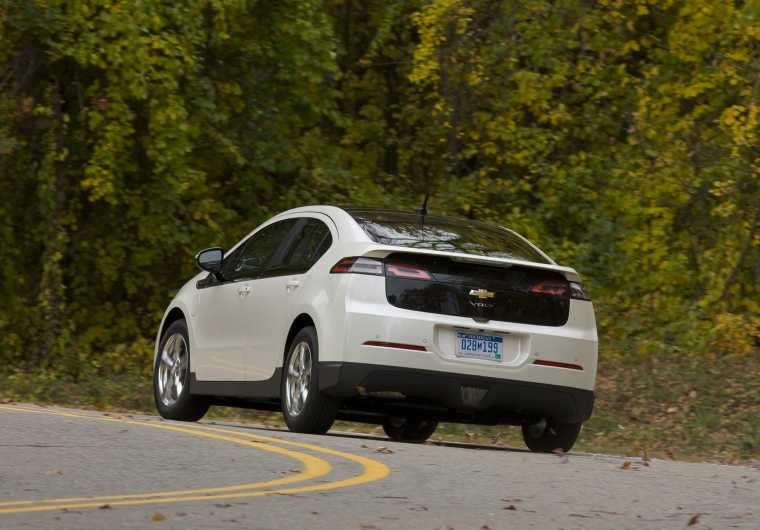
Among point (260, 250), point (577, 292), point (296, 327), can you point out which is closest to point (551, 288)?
point (577, 292)

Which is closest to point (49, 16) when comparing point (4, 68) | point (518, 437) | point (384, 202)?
point (4, 68)

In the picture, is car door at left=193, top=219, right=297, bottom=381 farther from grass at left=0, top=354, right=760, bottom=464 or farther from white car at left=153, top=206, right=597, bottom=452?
grass at left=0, top=354, right=760, bottom=464

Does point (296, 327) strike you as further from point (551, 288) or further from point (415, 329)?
point (551, 288)

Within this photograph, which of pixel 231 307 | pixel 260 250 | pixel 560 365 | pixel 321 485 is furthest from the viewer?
pixel 260 250

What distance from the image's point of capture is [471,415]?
10703 mm

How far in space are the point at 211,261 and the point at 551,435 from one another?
2997 millimetres

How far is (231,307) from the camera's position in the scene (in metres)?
11.8

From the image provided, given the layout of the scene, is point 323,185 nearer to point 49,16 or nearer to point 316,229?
point 49,16

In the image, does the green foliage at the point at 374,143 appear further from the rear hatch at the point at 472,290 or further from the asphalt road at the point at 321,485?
the asphalt road at the point at 321,485

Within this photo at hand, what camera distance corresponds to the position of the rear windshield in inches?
411

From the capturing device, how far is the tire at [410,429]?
12.8 metres

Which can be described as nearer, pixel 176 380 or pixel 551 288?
pixel 551 288

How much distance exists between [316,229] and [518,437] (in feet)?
14.2

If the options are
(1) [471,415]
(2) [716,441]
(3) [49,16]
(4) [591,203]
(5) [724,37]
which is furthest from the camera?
(4) [591,203]
